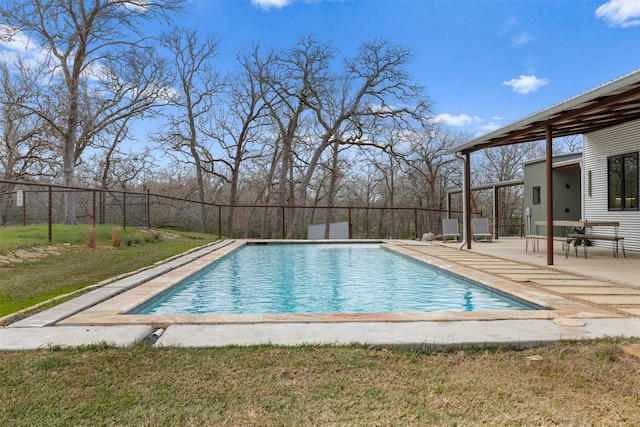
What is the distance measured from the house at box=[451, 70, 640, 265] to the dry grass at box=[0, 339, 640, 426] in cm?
419

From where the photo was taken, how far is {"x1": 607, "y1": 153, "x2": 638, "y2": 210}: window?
24.4 feet

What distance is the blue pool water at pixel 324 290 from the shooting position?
4117mm

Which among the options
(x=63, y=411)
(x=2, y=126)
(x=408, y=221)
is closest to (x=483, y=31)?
(x=408, y=221)

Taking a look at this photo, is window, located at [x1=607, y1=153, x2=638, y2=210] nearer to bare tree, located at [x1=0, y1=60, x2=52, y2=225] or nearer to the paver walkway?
the paver walkway

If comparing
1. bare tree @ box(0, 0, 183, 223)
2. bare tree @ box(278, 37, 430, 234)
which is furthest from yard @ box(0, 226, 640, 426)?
bare tree @ box(278, 37, 430, 234)

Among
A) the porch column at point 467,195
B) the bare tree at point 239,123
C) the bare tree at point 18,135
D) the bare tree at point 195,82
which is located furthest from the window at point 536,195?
the bare tree at point 18,135

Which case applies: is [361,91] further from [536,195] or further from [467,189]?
[467,189]

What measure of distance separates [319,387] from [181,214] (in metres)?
19.2

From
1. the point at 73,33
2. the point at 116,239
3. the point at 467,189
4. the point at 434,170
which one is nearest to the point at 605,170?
the point at 467,189

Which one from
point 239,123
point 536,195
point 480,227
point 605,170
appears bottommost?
point 480,227

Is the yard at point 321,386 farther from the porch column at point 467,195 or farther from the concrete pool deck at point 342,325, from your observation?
the porch column at point 467,195

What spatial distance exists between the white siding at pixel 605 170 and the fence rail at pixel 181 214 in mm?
5200

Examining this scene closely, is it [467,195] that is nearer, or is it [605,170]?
[605,170]

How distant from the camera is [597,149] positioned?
8.44 metres
